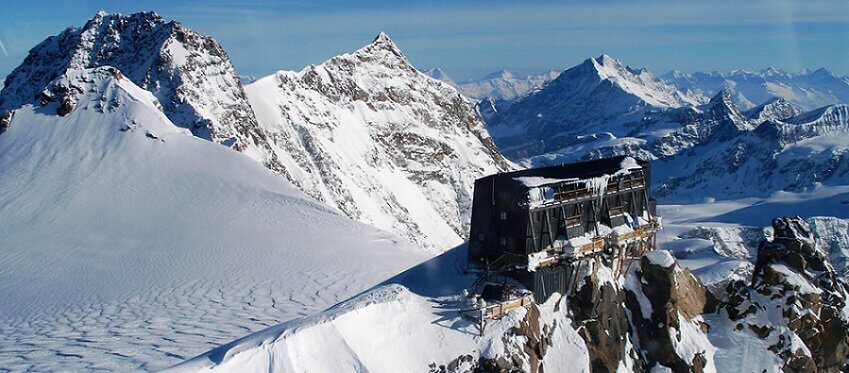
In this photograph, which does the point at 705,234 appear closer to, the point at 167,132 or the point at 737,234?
the point at 737,234

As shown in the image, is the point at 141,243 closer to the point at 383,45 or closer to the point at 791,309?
the point at 791,309

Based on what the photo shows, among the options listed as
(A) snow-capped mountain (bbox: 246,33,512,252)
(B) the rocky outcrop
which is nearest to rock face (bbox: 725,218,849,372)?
(B) the rocky outcrop

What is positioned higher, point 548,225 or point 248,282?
point 548,225

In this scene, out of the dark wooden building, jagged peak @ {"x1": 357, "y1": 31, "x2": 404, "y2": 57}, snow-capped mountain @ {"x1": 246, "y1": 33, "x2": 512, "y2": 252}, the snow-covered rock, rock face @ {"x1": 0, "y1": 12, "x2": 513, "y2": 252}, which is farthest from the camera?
jagged peak @ {"x1": 357, "y1": 31, "x2": 404, "y2": 57}

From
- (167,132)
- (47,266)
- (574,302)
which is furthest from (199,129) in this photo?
(574,302)

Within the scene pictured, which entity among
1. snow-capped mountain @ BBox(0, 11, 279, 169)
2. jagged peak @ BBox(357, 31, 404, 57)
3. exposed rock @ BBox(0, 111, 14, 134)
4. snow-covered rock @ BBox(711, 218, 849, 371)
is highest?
jagged peak @ BBox(357, 31, 404, 57)

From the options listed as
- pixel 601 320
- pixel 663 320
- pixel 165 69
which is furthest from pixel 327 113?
pixel 601 320

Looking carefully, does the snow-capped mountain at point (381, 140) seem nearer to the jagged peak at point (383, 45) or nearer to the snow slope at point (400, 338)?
the jagged peak at point (383, 45)

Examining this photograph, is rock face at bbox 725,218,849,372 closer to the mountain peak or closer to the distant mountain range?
the distant mountain range
